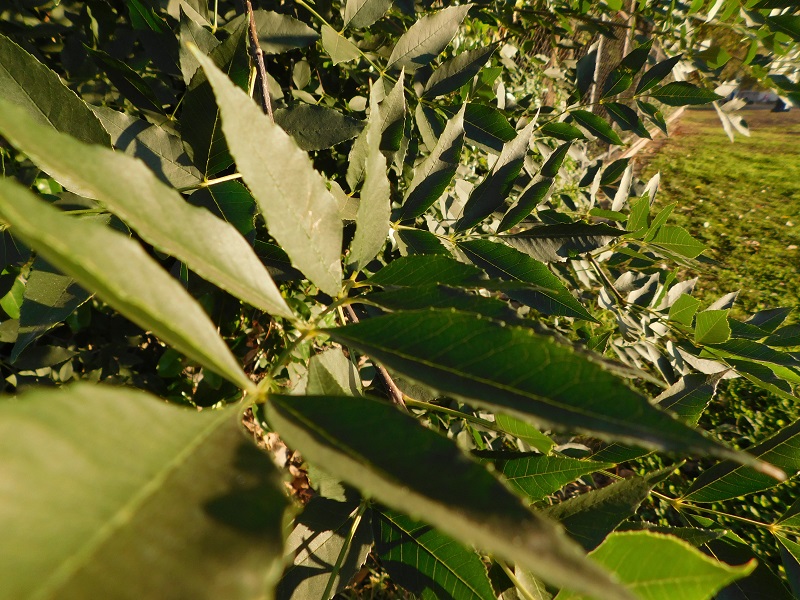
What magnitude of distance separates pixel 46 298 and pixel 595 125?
5.39 feet

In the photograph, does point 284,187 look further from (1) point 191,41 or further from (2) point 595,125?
(2) point 595,125

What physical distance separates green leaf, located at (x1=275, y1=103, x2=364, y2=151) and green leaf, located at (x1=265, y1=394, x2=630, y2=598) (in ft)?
2.62

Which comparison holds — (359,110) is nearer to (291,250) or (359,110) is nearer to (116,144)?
(116,144)

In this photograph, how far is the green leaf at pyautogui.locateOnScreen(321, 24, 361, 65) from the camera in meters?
1.33

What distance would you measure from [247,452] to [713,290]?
250 inches

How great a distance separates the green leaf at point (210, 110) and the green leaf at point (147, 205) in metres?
0.48

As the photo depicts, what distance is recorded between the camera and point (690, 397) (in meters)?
0.93

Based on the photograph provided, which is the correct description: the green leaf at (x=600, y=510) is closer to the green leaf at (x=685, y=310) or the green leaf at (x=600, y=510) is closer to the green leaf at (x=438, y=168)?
the green leaf at (x=438, y=168)

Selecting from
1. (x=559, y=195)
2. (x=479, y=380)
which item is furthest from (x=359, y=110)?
(x=479, y=380)

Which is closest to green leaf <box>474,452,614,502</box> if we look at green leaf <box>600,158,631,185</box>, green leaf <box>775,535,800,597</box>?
green leaf <box>775,535,800,597</box>

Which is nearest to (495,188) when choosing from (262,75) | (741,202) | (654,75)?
(262,75)

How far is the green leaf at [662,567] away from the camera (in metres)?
0.41

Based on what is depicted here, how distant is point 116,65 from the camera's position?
1085mm

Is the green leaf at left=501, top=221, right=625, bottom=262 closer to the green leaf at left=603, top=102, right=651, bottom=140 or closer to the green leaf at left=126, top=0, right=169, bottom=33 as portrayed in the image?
the green leaf at left=603, top=102, right=651, bottom=140
